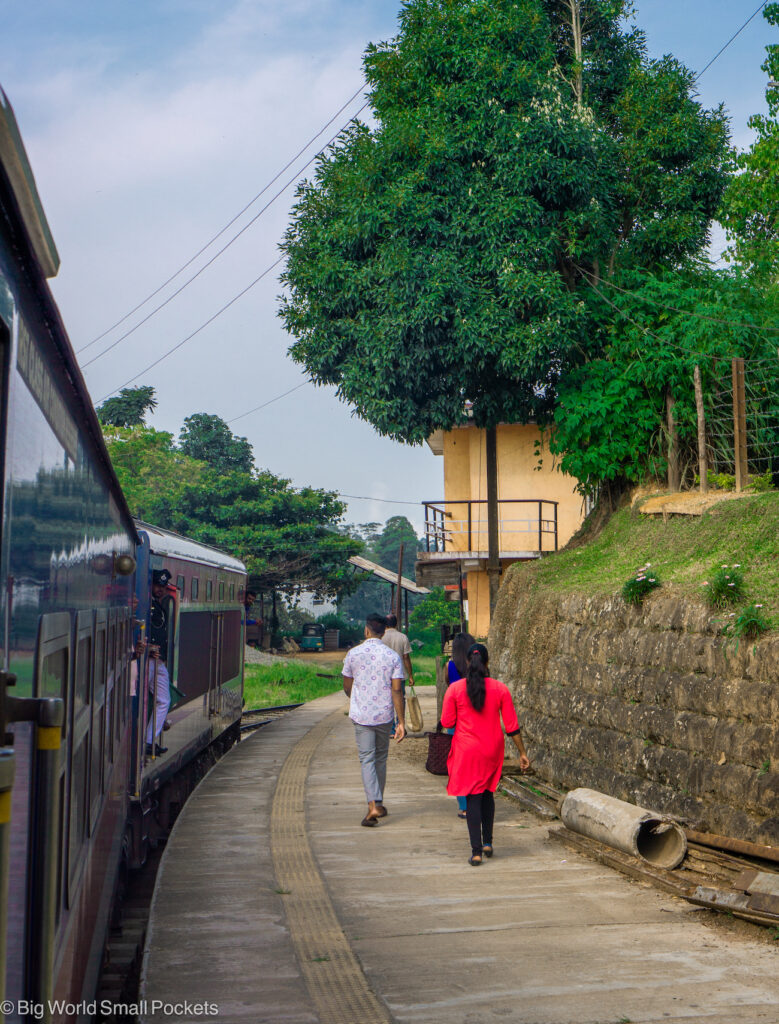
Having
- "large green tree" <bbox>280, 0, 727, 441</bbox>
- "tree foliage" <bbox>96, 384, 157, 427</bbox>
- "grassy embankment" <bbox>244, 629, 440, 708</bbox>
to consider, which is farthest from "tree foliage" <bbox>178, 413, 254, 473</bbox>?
"large green tree" <bbox>280, 0, 727, 441</bbox>

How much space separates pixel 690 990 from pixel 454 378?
489 inches

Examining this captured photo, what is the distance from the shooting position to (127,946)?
6.97 metres

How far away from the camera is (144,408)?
2250 inches

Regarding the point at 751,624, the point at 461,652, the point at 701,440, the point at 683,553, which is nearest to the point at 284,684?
the point at 701,440

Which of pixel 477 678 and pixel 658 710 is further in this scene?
pixel 658 710

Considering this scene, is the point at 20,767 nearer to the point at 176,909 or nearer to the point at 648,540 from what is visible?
the point at 176,909

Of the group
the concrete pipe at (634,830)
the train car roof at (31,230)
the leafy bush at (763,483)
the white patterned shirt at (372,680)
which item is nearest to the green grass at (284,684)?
the leafy bush at (763,483)

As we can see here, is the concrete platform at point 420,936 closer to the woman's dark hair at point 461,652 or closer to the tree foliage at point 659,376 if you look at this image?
the woman's dark hair at point 461,652

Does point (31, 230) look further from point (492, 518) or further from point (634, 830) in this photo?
point (492, 518)

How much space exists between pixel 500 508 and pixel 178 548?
1685 cm

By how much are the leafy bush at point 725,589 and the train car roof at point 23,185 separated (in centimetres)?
645

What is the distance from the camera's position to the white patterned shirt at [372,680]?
8539mm

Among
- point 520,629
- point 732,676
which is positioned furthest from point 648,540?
point 732,676

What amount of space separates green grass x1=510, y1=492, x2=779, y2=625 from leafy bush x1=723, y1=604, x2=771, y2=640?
88mm
